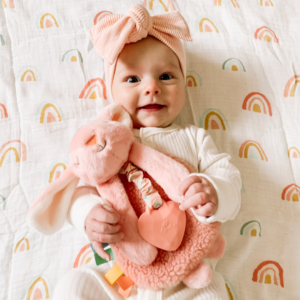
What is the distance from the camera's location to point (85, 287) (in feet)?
2.51

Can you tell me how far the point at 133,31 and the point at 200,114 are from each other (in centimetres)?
38

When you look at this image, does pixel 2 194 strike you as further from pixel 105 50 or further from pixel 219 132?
pixel 219 132

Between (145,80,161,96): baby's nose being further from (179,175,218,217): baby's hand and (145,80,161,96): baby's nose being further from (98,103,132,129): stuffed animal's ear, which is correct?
(179,175,218,217): baby's hand

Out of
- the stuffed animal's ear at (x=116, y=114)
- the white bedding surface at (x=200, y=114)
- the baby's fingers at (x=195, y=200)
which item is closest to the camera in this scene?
the baby's fingers at (x=195, y=200)

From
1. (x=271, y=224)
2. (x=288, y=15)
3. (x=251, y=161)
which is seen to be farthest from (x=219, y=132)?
(x=288, y=15)

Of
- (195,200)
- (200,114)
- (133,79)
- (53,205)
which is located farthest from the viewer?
(200,114)

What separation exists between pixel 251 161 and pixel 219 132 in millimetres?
141

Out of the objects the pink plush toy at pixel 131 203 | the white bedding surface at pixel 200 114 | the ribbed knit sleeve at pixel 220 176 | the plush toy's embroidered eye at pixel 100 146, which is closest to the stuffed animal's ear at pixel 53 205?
the pink plush toy at pixel 131 203

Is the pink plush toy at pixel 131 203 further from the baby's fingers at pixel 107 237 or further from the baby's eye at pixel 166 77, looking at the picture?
the baby's eye at pixel 166 77

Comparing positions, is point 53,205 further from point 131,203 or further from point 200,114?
point 200,114

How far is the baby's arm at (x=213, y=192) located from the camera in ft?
2.16

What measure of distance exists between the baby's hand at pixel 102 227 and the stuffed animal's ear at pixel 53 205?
0.09 m

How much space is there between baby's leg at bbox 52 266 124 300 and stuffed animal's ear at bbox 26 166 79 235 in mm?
139

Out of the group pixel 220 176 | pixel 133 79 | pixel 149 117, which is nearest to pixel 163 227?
pixel 220 176
